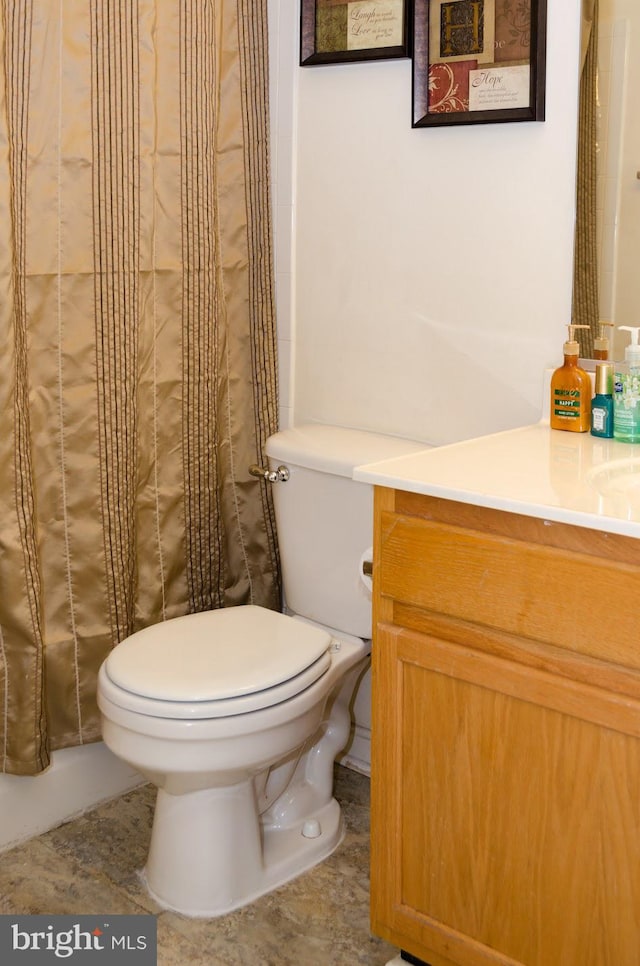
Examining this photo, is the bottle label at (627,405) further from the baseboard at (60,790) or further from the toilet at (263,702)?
the baseboard at (60,790)

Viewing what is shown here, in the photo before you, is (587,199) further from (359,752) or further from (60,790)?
(60,790)

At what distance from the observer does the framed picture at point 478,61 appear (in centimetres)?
181

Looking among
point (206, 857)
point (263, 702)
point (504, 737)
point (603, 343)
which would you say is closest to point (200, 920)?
point (206, 857)

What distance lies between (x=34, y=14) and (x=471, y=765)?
145 centimetres

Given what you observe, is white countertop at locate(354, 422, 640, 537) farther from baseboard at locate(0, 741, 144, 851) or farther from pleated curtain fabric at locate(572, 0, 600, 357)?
baseboard at locate(0, 741, 144, 851)

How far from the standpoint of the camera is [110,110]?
6.35 ft

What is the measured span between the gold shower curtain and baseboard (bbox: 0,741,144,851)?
0.07 metres

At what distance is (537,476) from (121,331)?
0.93 meters

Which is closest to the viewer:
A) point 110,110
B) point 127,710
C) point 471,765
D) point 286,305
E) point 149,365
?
point 471,765

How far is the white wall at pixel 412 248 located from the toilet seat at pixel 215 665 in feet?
1.71

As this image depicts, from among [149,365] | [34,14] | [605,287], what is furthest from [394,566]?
[34,14]

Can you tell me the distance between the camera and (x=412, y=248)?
6.79 ft

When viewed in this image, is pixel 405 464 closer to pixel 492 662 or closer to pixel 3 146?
pixel 492 662

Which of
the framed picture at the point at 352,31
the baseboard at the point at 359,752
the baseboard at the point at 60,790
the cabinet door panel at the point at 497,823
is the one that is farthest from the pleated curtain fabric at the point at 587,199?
the baseboard at the point at 60,790
